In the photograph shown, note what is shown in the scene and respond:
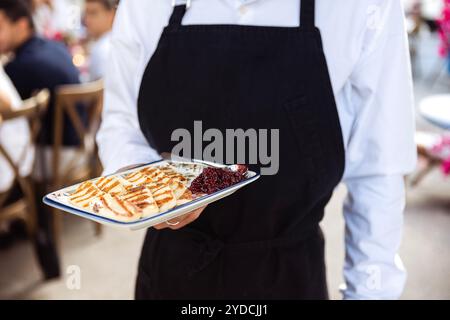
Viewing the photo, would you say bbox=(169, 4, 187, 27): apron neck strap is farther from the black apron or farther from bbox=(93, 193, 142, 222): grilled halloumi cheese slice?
bbox=(93, 193, 142, 222): grilled halloumi cheese slice

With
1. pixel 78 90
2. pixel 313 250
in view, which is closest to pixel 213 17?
pixel 313 250

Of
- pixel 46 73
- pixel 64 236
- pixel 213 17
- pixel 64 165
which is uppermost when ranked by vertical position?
pixel 213 17

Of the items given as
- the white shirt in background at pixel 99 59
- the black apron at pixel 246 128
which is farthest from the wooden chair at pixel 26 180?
the black apron at pixel 246 128

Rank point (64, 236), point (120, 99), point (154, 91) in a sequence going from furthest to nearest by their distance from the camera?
point (64, 236)
point (120, 99)
point (154, 91)

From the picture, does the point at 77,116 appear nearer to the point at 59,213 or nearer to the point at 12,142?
the point at 12,142

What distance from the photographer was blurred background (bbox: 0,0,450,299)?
7.90ft

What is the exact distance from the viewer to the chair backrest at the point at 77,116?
101 inches

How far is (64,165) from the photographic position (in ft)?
9.39

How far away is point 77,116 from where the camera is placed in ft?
8.74

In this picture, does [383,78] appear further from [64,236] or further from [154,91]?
[64,236]

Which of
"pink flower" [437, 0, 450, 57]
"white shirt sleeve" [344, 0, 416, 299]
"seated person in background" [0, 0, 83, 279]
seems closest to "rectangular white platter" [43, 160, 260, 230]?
"white shirt sleeve" [344, 0, 416, 299]

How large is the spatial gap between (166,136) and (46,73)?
6.24 ft

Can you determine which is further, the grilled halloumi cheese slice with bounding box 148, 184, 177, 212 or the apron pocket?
the apron pocket

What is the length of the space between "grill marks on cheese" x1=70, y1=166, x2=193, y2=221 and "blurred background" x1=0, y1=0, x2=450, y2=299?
1.46m
